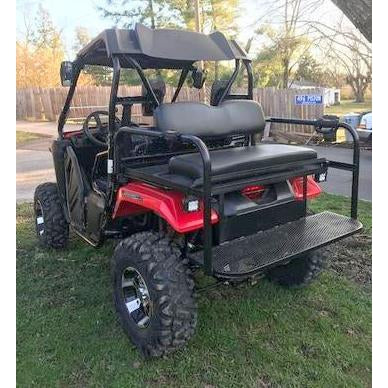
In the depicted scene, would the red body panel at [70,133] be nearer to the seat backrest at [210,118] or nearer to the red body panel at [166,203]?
the red body panel at [166,203]

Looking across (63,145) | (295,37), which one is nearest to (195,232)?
(63,145)

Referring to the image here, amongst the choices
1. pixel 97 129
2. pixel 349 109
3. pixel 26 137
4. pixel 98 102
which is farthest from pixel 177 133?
pixel 349 109

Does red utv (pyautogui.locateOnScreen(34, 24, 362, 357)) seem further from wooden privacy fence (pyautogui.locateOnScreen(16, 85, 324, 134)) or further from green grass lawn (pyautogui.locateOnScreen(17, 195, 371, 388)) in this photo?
wooden privacy fence (pyautogui.locateOnScreen(16, 85, 324, 134))

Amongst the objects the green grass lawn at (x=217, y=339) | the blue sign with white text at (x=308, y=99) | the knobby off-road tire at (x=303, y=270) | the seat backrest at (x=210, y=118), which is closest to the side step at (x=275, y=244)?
the knobby off-road tire at (x=303, y=270)

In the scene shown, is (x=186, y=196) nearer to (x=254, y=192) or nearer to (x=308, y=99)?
(x=254, y=192)

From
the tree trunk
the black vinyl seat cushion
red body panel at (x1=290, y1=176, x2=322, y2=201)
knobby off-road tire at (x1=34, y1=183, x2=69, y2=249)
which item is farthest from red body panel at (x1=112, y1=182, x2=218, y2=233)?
the tree trunk

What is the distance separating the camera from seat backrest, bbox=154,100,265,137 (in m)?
2.77

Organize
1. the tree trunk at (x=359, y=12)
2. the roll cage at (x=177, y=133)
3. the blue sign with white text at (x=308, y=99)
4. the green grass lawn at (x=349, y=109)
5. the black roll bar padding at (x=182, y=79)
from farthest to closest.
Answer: the green grass lawn at (x=349, y=109)
the blue sign with white text at (x=308, y=99)
the black roll bar padding at (x=182, y=79)
the tree trunk at (x=359, y=12)
the roll cage at (x=177, y=133)

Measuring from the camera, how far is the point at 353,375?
2.49 m

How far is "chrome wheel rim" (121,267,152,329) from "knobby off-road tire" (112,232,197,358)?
0.27 ft

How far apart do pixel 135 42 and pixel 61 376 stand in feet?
6.86

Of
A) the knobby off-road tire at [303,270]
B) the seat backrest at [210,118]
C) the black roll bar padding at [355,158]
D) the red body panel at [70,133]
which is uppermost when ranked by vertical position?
the seat backrest at [210,118]

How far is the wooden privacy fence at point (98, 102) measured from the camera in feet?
40.8

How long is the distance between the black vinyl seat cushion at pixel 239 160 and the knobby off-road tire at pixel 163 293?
0.45 metres
